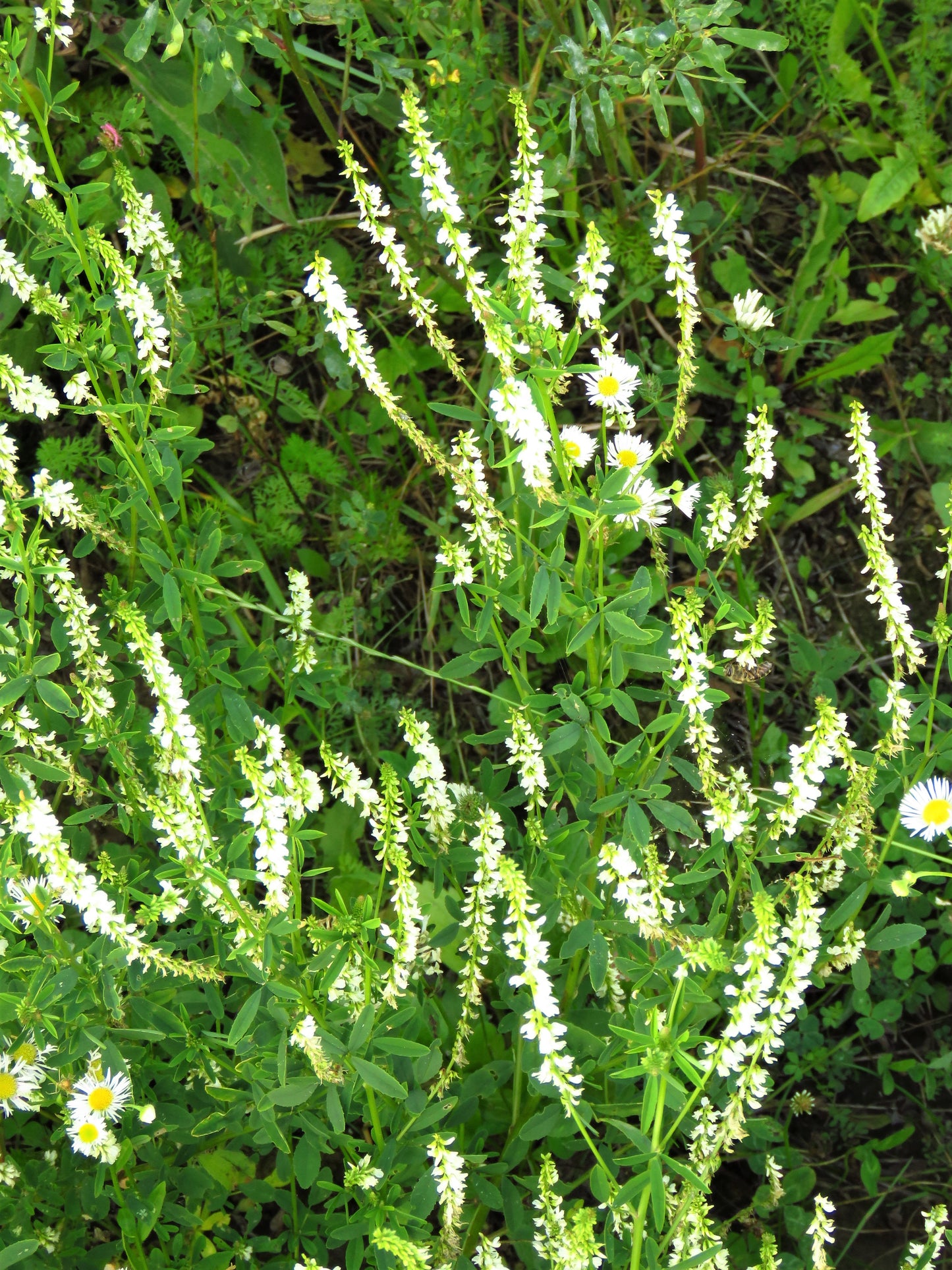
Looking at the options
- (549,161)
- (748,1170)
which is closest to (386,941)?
(748,1170)

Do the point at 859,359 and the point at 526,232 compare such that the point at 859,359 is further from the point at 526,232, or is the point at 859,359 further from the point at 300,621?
the point at 300,621

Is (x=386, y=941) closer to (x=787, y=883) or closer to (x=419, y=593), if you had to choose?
(x=787, y=883)

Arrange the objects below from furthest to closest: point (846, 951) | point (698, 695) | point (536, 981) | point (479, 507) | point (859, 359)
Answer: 1. point (859, 359)
2. point (846, 951)
3. point (479, 507)
4. point (698, 695)
5. point (536, 981)

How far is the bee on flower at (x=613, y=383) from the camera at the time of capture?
2.13 m

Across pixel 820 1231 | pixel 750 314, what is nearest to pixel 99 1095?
pixel 820 1231

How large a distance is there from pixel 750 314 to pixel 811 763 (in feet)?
4.82

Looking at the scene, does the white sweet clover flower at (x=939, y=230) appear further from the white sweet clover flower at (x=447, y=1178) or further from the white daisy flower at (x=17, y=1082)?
the white daisy flower at (x=17, y=1082)

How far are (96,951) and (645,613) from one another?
1.19 m

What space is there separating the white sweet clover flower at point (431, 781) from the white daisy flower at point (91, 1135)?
2.78 ft

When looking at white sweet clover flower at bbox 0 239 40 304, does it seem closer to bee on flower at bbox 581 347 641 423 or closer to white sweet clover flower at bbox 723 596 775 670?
bee on flower at bbox 581 347 641 423

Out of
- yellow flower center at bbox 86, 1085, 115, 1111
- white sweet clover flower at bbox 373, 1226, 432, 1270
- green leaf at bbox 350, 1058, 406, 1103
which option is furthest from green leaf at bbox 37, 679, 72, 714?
white sweet clover flower at bbox 373, 1226, 432, 1270

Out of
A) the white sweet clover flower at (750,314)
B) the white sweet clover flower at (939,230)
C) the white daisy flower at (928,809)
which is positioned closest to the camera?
the white daisy flower at (928,809)

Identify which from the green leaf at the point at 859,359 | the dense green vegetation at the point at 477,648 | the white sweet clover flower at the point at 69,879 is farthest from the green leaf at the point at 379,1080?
the green leaf at the point at 859,359

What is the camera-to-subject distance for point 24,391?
2.21 metres
